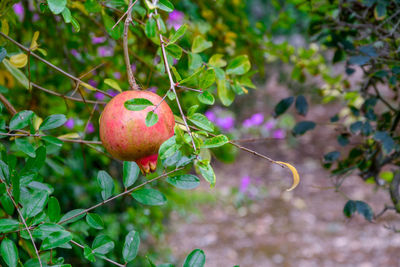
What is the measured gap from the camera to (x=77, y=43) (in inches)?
52.1

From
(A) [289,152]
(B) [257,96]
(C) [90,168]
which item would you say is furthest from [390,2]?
(B) [257,96]

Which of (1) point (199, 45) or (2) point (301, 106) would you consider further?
(2) point (301, 106)

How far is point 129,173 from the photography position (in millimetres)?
750

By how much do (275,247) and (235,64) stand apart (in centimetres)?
267

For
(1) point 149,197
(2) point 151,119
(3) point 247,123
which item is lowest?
(3) point 247,123

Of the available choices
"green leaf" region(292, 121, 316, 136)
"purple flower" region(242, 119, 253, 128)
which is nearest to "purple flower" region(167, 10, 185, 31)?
"green leaf" region(292, 121, 316, 136)

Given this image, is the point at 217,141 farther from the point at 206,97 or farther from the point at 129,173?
the point at 129,173

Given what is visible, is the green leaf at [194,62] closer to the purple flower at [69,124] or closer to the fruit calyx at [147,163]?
the fruit calyx at [147,163]

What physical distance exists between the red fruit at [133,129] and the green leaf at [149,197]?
132mm

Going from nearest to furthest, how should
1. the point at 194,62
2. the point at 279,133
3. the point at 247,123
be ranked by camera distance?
the point at 194,62, the point at 247,123, the point at 279,133

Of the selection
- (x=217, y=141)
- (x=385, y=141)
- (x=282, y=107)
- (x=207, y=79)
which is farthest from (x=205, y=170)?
(x=282, y=107)

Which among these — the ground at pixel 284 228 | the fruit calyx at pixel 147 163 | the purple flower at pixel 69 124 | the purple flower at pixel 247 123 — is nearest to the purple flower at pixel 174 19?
the purple flower at pixel 69 124

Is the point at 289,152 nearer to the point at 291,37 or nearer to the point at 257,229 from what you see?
the point at 257,229

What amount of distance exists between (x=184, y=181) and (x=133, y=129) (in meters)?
0.15
